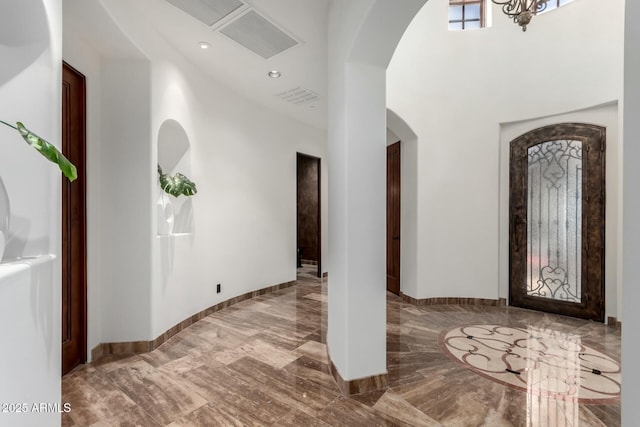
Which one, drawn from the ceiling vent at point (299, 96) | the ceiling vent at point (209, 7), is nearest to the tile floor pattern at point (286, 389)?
the ceiling vent at point (209, 7)

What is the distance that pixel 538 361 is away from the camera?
8.10 feet

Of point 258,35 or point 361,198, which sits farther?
point 258,35

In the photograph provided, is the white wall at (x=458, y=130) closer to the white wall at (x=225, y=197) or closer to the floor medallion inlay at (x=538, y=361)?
the floor medallion inlay at (x=538, y=361)

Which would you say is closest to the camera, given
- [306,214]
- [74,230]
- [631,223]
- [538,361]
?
[631,223]

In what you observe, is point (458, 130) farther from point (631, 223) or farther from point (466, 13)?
point (631, 223)

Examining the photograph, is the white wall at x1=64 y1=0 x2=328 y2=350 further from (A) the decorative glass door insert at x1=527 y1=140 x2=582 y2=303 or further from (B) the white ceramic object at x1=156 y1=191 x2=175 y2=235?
(A) the decorative glass door insert at x1=527 y1=140 x2=582 y2=303

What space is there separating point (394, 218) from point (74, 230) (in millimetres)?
3859

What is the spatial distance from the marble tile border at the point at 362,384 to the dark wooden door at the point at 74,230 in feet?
6.57

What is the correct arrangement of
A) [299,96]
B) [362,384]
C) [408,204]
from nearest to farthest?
[362,384] → [299,96] → [408,204]

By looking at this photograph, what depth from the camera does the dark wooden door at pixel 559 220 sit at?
350cm

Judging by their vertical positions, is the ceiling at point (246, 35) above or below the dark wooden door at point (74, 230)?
above

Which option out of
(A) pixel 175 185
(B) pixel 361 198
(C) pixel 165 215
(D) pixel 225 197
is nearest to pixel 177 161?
(A) pixel 175 185

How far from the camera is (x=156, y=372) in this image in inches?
90.2

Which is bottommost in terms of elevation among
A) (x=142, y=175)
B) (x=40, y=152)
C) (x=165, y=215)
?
(x=165, y=215)
